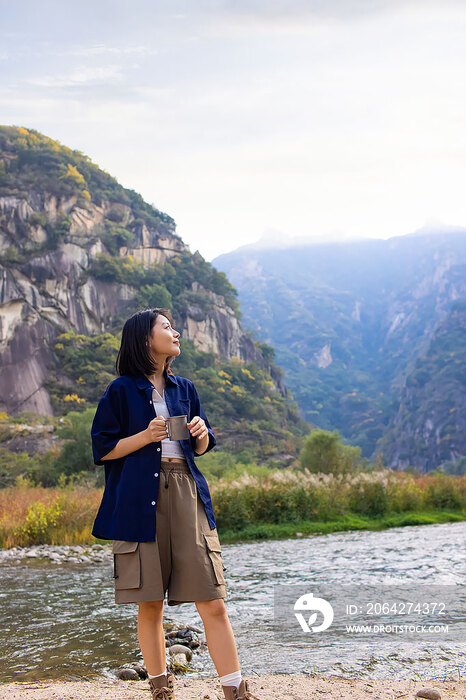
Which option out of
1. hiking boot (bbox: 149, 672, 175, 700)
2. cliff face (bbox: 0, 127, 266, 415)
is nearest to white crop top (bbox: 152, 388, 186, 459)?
hiking boot (bbox: 149, 672, 175, 700)

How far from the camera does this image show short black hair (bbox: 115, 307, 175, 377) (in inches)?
138

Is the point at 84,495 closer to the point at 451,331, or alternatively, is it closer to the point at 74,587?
the point at 74,587

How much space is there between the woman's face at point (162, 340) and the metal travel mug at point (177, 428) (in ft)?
1.43

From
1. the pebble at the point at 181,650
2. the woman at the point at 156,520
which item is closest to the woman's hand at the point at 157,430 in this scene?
the woman at the point at 156,520

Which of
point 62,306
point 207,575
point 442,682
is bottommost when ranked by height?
point 442,682

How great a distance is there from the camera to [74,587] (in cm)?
850

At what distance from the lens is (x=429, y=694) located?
3621 mm

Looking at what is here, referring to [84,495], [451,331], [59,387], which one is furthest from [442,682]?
[451,331]

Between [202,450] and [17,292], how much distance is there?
177 feet

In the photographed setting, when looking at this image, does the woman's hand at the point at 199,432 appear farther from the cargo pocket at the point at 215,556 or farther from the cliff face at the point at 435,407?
the cliff face at the point at 435,407

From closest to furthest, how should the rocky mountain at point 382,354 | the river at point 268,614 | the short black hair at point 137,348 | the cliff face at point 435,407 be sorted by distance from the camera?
the short black hair at point 137,348 < the river at point 268,614 < the cliff face at point 435,407 < the rocky mountain at point 382,354

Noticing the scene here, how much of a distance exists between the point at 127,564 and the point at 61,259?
192ft

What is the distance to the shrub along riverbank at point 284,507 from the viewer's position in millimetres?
12539

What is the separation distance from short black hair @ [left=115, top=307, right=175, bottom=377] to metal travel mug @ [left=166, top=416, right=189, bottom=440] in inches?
16.5
